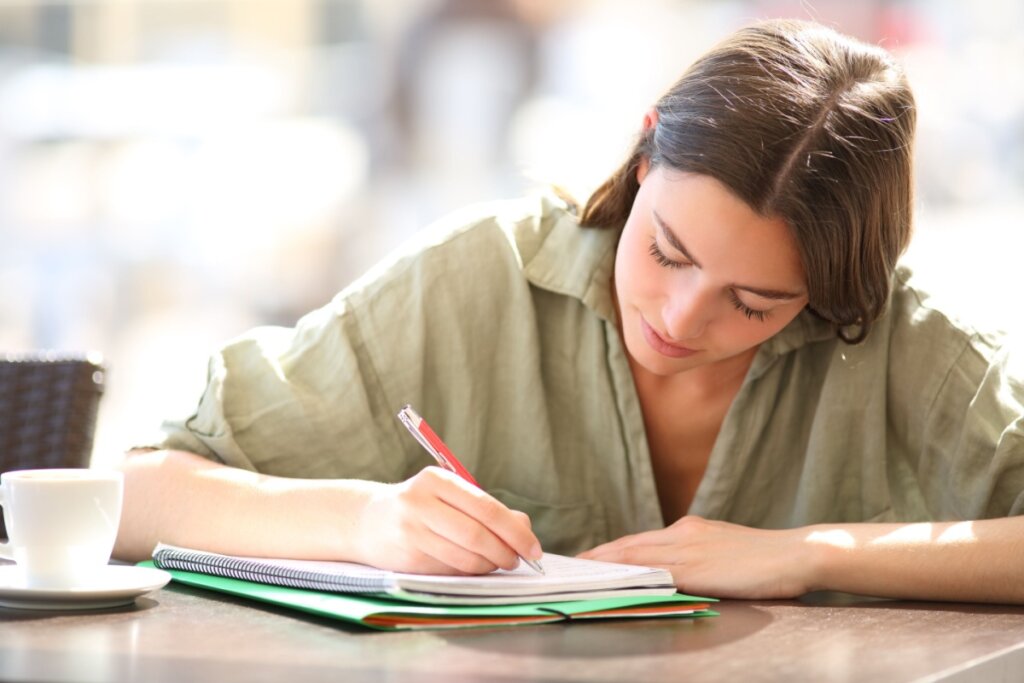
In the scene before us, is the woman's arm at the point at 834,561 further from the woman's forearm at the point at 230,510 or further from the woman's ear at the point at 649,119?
the woman's ear at the point at 649,119

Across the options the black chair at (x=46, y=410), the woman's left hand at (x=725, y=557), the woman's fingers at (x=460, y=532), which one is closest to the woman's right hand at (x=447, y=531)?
the woman's fingers at (x=460, y=532)

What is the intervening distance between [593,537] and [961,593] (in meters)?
0.42

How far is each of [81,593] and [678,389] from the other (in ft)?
2.49

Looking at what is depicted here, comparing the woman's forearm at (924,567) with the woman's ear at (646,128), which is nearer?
the woman's forearm at (924,567)

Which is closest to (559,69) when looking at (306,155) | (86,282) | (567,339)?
(306,155)

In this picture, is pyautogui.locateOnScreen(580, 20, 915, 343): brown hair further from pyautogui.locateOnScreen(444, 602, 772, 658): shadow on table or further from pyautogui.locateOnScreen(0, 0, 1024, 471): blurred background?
pyautogui.locateOnScreen(0, 0, 1024, 471): blurred background

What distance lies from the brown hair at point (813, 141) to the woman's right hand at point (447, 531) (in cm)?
39

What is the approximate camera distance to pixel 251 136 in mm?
3666

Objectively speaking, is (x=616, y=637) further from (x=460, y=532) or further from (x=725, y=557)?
(x=725, y=557)

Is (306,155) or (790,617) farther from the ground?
(306,155)

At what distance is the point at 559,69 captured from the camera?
3377mm

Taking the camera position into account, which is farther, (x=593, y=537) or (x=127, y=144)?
(x=127, y=144)

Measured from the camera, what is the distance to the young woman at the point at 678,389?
1.08m

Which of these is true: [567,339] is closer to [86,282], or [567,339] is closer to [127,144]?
[127,144]
